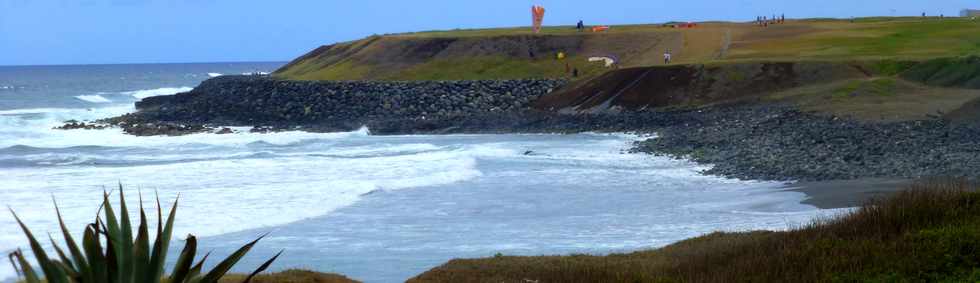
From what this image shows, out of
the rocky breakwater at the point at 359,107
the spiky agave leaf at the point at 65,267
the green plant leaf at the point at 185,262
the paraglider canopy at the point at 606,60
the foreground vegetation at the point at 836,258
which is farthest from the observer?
the paraglider canopy at the point at 606,60

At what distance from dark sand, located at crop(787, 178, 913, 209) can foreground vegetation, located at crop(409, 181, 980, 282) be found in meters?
7.55

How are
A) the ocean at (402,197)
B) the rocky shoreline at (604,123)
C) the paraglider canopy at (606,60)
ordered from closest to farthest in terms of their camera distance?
1. the ocean at (402,197)
2. the rocky shoreline at (604,123)
3. the paraglider canopy at (606,60)

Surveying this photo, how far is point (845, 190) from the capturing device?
21.0m

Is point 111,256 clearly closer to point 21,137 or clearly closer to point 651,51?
point 21,137

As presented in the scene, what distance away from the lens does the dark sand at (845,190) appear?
1933cm

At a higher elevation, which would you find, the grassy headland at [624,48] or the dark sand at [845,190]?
the grassy headland at [624,48]

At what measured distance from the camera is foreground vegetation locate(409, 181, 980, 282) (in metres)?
Result: 9.23

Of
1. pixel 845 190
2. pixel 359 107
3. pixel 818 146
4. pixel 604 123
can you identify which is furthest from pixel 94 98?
pixel 845 190

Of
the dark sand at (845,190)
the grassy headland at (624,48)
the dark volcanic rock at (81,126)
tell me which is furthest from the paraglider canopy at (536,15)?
the dark sand at (845,190)

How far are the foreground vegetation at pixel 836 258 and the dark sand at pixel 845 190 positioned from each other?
7.55 metres

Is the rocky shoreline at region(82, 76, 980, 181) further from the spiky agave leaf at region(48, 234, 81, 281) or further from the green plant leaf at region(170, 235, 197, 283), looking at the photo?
the spiky agave leaf at region(48, 234, 81, 281)

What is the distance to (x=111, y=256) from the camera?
20.3 feet

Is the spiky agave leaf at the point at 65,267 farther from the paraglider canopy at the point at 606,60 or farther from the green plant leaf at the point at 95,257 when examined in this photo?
the paraglider canopy at the point at 606,60

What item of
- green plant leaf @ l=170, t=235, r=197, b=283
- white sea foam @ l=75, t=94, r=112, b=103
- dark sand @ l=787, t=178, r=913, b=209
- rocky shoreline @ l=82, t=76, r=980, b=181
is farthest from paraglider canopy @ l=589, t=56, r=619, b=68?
green plant leaf @ l=170, t=235, r=197, b=283
